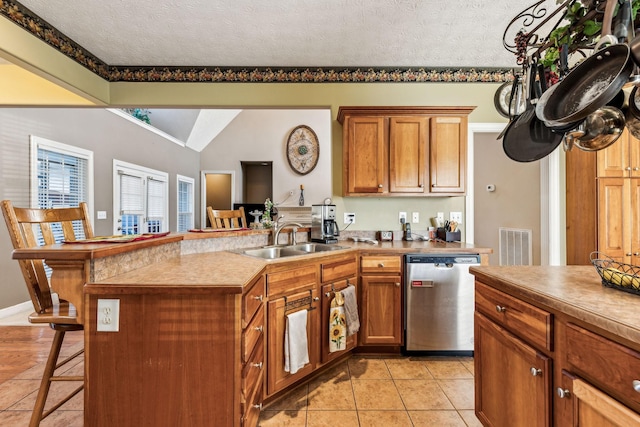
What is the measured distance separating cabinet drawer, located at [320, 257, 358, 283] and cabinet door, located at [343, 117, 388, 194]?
75 centimetres

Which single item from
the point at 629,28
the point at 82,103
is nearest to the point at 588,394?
the point at 629,28

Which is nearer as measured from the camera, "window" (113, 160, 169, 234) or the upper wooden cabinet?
the upper wooden cabinet

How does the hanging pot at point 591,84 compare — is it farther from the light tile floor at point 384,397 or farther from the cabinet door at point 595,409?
the light tile floor at point 384,397

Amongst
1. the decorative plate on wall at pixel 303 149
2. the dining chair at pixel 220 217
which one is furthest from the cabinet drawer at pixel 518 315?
the decorative plate on wall at pixel 303 149

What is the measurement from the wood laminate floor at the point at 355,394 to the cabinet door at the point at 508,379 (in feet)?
1.59

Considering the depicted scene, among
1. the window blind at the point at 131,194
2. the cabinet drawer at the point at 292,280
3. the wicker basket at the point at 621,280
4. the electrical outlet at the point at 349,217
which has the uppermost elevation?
the window blind at the point at 131,194

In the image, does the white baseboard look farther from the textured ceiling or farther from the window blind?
the textured ceiling

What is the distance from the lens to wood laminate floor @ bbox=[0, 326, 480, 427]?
1.70m

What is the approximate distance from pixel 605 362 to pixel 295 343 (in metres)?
1.47

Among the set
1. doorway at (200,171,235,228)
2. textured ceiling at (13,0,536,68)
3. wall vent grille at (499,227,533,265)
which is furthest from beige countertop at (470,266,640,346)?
doorway at (200,171,235,228)

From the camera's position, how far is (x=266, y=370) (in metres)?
1.73

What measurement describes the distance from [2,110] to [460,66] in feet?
16.2

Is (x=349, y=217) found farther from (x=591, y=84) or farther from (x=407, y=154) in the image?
(x=591, y=84)

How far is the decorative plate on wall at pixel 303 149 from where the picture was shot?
6.56m
